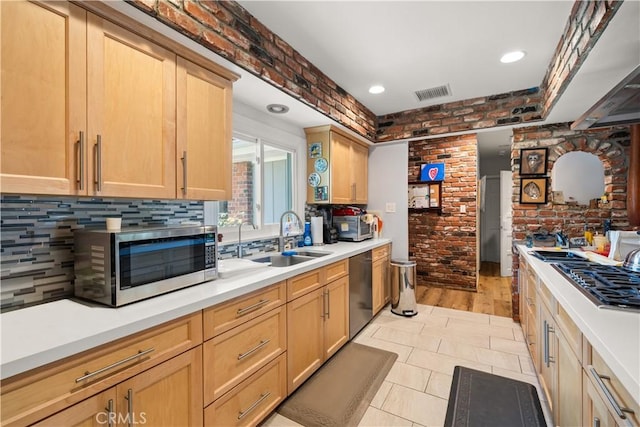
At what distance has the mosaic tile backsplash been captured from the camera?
1.23 metres

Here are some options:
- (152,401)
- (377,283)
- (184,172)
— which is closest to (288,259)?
(377,283)

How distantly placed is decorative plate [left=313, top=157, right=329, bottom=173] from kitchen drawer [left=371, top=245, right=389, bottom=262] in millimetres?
1072

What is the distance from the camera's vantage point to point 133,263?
1.29 metres

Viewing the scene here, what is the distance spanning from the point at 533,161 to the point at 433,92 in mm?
1327

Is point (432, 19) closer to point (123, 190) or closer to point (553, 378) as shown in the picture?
point (123, 190)

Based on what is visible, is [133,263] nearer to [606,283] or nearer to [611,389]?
[611,389]

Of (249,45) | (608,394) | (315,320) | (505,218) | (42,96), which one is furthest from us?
(505,218)

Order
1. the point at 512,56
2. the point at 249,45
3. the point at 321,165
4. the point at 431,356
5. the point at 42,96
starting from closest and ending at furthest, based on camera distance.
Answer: the point at 42,96, the point at 249,45, the point at 512,56, the point at 431,356, the point at 321,165

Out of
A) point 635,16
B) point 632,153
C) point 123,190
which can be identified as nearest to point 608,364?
point 635,16

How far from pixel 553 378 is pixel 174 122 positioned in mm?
2499

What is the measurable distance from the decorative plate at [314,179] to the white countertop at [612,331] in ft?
7.48

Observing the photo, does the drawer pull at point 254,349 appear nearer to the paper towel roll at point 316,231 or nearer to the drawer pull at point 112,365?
the drawer pull at point 112,365

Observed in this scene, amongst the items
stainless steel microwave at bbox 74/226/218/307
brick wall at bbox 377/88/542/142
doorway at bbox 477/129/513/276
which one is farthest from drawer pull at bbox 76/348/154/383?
doorway at bbox 477/129/513/276

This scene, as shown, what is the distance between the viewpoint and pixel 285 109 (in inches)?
103
